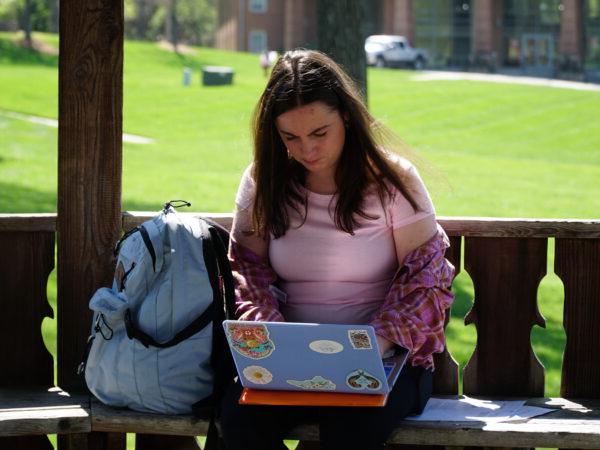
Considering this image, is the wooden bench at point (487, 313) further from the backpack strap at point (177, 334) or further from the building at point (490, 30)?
the building at point (490, 30)

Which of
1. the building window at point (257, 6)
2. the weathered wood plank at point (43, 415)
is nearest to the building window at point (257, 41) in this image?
the building window at point (257, 6)

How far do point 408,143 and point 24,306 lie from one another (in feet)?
10.1

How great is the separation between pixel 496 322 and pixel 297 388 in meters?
1.14

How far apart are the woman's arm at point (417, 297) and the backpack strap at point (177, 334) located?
22.3 inches

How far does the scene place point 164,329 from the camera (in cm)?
374

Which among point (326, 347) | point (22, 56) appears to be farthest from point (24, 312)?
point (22, 56)

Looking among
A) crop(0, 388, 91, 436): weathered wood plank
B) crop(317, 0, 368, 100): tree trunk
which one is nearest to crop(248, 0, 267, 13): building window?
crop(317, 0, 368, 100): tree trunk

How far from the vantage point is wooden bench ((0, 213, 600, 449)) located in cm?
422

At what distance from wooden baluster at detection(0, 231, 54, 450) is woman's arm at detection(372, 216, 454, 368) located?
4.76 feet

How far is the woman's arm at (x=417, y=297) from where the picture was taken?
12.0ft

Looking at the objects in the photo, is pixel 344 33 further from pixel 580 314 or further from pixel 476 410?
pixel 476 410

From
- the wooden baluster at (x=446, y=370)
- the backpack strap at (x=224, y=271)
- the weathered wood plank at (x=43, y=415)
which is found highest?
the backpack strap at (x=224, y=271)

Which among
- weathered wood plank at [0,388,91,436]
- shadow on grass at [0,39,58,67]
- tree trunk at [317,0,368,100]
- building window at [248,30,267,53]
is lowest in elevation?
weathered wood plank at [0,388,91,436]

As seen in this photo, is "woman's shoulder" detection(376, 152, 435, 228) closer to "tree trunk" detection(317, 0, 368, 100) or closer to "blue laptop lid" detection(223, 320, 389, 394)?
"blue laptop lid" detection(223, 320, 389, 394)
